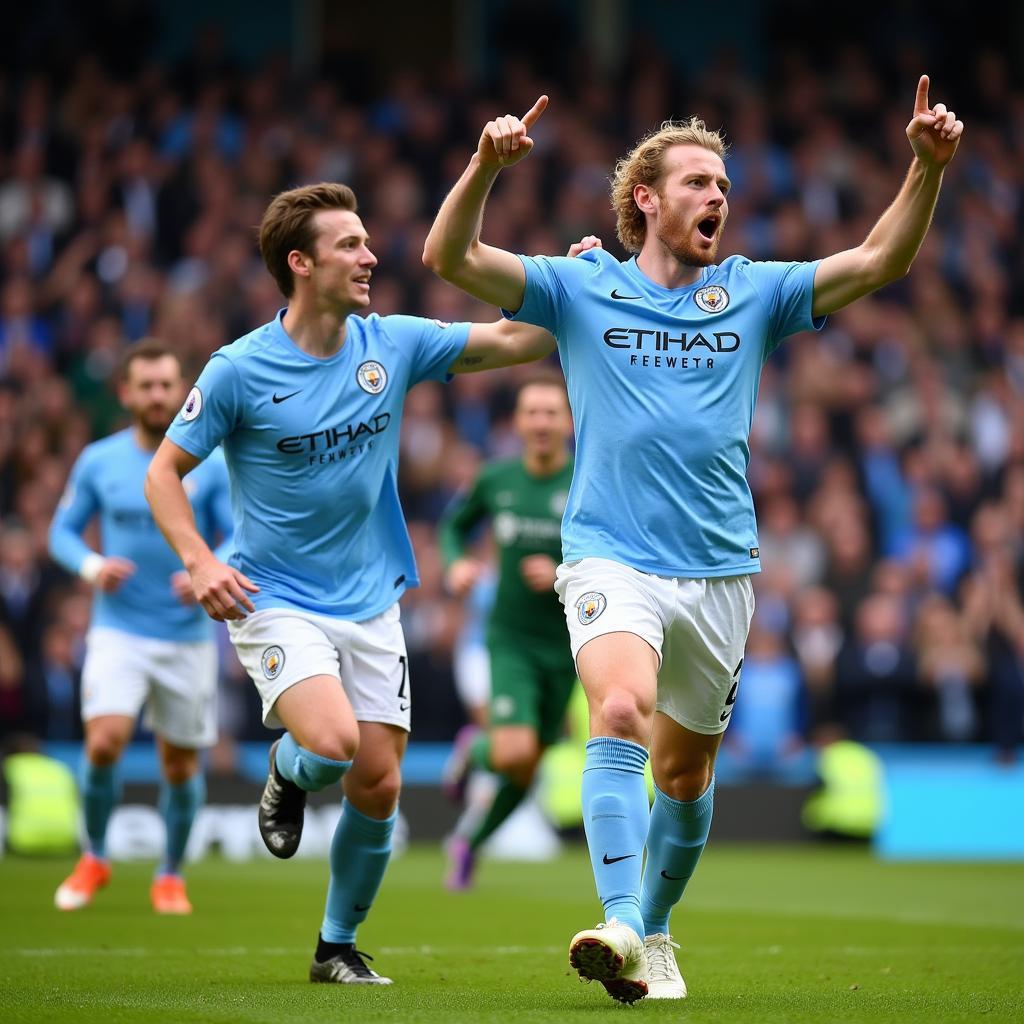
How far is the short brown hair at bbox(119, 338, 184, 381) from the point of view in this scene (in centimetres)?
971

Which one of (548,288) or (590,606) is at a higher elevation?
(548,288)

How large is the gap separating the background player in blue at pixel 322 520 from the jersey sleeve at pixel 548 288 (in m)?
0.65

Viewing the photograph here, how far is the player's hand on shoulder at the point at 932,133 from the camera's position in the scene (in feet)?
19.1

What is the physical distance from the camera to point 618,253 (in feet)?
54.2

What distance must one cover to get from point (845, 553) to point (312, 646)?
11829 mm

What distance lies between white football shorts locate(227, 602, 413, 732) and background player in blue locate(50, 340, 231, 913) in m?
3.14

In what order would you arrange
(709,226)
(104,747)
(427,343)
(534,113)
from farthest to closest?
(104,747), (427,343), (709,226), (534,113)

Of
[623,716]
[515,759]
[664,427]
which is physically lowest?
[623,716]

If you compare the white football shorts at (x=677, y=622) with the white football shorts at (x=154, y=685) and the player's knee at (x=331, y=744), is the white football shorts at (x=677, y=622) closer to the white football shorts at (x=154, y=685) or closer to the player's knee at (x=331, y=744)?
the player's knee at (x=331, y=744)

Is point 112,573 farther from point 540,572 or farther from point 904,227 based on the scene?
point 904,227

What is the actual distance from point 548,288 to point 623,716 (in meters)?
1.48

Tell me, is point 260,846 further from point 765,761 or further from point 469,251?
point 469,251

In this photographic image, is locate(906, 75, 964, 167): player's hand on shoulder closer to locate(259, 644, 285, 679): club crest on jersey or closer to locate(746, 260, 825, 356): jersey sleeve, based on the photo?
locate(746, 260, 825, 356): jersey sleeve

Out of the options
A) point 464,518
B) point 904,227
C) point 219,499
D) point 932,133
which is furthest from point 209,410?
point 464,518
